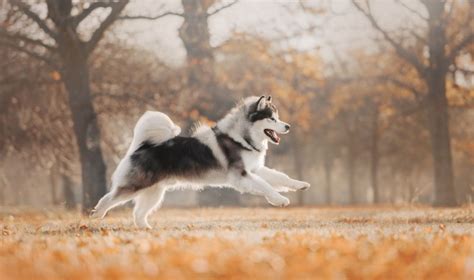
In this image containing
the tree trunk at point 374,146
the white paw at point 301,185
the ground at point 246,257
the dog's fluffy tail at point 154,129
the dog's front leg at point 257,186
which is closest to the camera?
the ground at point 246,257

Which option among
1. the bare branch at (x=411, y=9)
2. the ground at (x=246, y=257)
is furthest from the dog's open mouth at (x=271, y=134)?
the bare branch at (x=411, y=9)

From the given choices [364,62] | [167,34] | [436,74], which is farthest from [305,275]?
[364,62]

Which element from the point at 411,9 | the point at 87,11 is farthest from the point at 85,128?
the point at 411,9

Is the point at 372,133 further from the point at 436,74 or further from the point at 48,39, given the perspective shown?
the point at 48,39

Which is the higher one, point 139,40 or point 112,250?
point 139,40

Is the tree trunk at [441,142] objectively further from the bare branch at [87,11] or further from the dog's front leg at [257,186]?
the dog's front leg at [257,186]

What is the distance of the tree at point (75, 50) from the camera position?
1714 centimetres

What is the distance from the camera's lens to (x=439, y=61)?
20875 millimetres

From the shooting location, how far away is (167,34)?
20.0 m

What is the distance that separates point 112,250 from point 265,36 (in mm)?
16737

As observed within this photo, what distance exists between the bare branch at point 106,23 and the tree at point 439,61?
25.0 ft

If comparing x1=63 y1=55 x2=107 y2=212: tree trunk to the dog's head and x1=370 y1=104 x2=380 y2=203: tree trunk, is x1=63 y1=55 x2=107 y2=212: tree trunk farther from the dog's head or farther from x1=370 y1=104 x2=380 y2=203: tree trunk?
x1=370 y1=104 x2=380 y2=203: tree trunk

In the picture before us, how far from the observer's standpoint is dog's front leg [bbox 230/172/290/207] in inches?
360

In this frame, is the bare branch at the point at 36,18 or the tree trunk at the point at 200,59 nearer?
the bare branch at the point at 36,18
